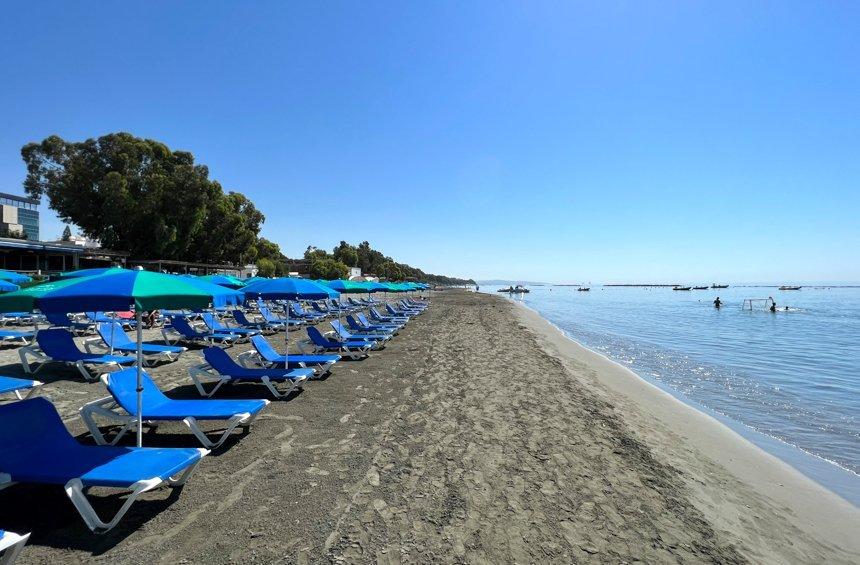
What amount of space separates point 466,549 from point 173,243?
38.3 metres

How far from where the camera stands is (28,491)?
12.2 ft

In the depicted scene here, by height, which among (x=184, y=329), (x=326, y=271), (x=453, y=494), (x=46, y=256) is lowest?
(x=453, y=494)

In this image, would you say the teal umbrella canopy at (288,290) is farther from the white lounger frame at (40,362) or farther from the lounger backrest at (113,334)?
the lounger backrest at (113,334)

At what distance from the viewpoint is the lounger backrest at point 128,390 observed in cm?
457

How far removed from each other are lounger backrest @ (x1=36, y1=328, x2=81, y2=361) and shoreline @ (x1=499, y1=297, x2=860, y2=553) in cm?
950

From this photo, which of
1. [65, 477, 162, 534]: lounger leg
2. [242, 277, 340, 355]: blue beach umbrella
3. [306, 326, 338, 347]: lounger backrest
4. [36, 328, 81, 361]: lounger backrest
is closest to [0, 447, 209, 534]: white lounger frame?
[65, 477, 162, 534]: lounger leg

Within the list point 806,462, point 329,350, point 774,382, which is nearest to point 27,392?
point 329,350

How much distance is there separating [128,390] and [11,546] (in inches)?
97.8

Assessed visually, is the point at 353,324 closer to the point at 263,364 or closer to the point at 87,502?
the point at 263,364

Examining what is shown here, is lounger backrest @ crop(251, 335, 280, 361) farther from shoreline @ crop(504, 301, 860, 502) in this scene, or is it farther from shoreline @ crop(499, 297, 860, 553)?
shoreline @ crop(504, 301, 860, 502)

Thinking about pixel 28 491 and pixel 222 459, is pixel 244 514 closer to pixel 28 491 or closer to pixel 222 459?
pixel 222 459

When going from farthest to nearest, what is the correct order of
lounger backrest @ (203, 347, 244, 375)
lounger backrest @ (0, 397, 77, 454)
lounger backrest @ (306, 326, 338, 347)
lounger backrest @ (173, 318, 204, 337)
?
1. lounger backrest @ (173, 318, 204, 337)
2. lounger backrest @ (306, 326, 338, 347)
3. lounger backrest @ (203, 347, 244, 375)
4. lounger backrest @ (0, 397, 77, 454)

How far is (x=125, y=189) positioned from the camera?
31.4 metres

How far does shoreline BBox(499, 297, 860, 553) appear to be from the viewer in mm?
4402
